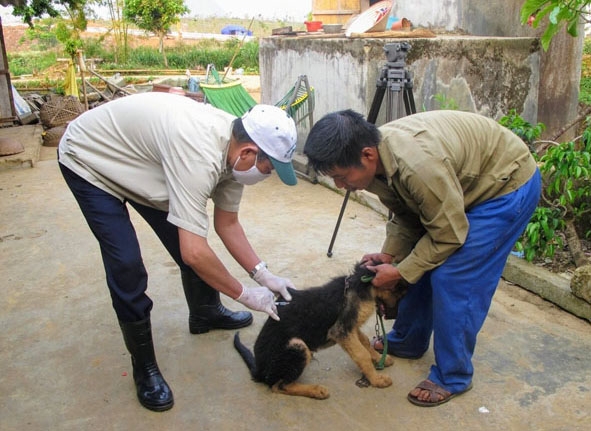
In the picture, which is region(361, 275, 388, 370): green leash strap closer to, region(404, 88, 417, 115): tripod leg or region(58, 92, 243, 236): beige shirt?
region(58, 92, 243, 236): beige shirt

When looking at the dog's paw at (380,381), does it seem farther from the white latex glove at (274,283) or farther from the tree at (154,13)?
the tree at (154,13)

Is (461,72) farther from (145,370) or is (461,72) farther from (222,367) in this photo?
(145,370)

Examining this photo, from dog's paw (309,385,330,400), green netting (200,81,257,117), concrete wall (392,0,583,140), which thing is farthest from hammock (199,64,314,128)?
dog's paw (309,385,330,400)

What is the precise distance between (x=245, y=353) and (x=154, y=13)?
25199 millimetres

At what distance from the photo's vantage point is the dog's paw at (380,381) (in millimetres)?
3064

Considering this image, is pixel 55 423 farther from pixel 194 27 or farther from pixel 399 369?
pixel 194 27

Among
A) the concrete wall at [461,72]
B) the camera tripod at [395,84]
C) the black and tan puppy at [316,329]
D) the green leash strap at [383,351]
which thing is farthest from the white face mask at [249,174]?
the concrete wall at [461,72]

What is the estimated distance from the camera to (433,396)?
289 cm

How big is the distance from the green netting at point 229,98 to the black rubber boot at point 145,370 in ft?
18.8

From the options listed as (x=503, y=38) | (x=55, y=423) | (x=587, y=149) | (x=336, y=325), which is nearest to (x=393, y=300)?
(x=336, y=325)

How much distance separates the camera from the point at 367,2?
507 inches

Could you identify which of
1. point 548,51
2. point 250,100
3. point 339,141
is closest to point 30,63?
point 250,100

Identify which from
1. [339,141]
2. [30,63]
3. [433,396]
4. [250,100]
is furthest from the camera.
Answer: [30,63]

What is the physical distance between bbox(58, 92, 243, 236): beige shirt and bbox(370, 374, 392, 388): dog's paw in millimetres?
1271
